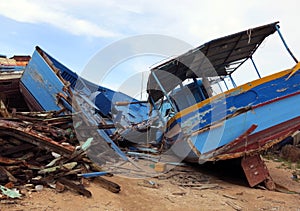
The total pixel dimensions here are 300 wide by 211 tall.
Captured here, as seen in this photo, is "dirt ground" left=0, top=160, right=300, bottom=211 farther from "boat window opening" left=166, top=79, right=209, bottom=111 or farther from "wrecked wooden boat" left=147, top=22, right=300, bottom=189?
"boat window opening" left=166, top=79, right=209, bottom=111

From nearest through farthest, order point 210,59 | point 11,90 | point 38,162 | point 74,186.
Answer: point 74,186 → point 38,162 → point 210,59 → point 11,90

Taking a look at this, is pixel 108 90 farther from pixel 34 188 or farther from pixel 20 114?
pixel 34 188

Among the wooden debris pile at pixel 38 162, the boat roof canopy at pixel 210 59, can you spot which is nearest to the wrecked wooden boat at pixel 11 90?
the wooden debris pile at pixel 38 162

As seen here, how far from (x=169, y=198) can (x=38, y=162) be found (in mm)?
2212

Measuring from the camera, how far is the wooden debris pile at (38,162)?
13.4 ft

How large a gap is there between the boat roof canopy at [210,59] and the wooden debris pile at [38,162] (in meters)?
2.70

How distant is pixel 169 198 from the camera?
15.2ft

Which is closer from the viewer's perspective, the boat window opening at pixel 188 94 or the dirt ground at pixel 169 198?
the dirt ground at pixel 169 198

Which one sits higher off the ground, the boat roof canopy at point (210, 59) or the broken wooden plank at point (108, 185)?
the boat roof canopy at point (210, 59)

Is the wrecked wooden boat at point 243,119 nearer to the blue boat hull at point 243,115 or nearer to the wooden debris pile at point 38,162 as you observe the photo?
the blue boat hull at point 243,115

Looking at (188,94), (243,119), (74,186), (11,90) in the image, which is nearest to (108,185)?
(74,186)

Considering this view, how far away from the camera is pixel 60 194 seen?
13.1 ft

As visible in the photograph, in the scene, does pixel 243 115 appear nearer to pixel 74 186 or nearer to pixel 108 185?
pixel 108 185

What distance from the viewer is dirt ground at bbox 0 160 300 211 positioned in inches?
148
